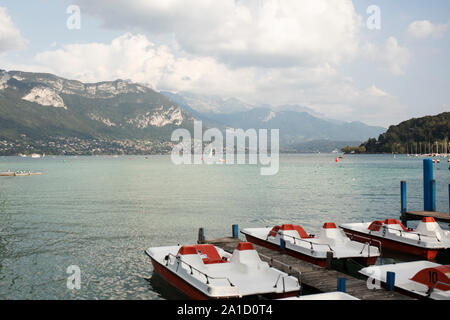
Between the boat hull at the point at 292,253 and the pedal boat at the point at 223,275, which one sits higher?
the pedal boat at the point at 223,275

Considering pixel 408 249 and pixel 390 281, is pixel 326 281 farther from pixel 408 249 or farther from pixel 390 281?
pixel 408 249

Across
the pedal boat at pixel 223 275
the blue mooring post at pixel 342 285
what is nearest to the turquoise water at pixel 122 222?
the pedal boat at pixel 223 275

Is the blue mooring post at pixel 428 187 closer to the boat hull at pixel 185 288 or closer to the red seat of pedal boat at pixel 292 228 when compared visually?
the red seat of pedal boat at pixel 292 228

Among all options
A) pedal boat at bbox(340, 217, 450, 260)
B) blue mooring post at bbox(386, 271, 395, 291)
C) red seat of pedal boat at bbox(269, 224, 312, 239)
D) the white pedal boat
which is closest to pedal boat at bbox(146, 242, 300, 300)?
blue mooring post at bbox(386, 271, 395, 291)

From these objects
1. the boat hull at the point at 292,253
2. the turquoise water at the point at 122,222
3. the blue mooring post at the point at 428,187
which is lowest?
the turquoise water at the point at 122,222

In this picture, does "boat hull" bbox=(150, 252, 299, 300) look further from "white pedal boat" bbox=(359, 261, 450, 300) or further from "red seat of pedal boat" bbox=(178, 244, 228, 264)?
"white pedal boat" bbox=(359, 261, 450, 300)

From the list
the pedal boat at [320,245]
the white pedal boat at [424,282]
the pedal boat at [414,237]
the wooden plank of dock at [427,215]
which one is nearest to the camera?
the white pedal boat at [424,282]

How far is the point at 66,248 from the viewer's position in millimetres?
26547

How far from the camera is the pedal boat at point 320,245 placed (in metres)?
20.8

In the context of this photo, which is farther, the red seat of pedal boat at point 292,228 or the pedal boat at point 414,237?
the red seat of pedal boat at point 292,228

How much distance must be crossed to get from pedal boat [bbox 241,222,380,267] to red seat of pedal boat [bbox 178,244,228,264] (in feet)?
17.8

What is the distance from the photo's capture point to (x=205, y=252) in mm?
19078
